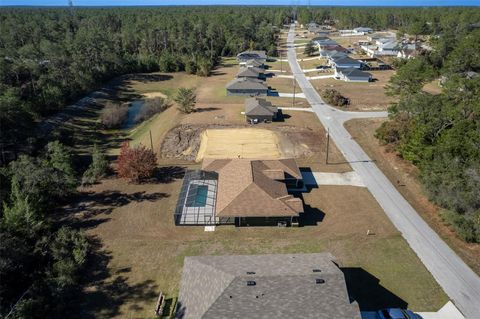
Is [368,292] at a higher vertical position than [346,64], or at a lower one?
lower

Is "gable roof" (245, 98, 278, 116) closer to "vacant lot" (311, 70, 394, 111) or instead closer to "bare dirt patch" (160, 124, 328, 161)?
"bare dirt patch" (160, 124, 328, 161)

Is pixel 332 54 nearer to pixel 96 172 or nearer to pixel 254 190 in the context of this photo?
pixel 254 190

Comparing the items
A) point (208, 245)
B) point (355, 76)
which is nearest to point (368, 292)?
point (208, 245)

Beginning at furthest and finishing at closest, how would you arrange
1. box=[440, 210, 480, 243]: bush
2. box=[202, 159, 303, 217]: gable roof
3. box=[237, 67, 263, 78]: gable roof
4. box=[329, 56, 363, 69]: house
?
box=[329, 56, 363, 69]: house → box=[237, 67, 263, 78]: gable roof → box=[202, 159, 303, 217]: gable roof → box=[440, 210, 480, 243]: bush

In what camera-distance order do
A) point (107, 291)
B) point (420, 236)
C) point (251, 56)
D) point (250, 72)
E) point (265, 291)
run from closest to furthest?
point (265, 291), point (107, 291), point (420, 236), point (250, 72), point (251, 56)

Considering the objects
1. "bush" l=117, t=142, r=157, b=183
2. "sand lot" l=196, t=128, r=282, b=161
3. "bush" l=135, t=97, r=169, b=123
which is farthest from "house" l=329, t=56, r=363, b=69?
"bush" l=117, t=142, r=157, b=183

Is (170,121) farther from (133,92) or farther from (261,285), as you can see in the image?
(261,285)

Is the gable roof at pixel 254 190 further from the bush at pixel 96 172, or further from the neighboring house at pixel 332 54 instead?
the neighboring house at pixel 332 54
